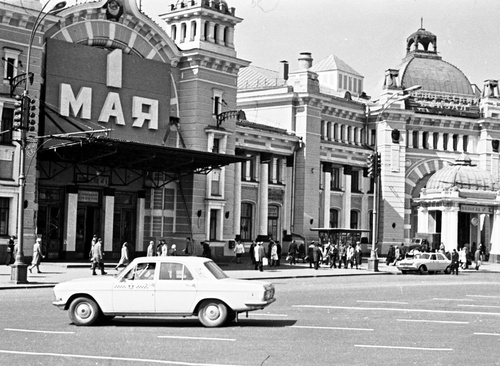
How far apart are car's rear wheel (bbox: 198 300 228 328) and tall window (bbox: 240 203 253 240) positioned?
4256 cm

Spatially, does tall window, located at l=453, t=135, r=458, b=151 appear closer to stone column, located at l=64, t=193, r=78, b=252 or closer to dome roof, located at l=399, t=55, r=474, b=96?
dome roof, located at l=399, t=55, r=474, b=96

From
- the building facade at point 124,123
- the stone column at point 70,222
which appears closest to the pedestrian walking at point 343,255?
the building facade at point 124,123

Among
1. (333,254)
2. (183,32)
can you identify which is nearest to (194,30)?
(183,32)

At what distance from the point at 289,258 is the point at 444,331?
36754mm

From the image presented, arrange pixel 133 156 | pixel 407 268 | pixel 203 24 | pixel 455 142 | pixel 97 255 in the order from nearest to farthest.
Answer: pixel 97 255, pixel 133 156, pixel 407 268, pixel 203 24, pixel 455 142

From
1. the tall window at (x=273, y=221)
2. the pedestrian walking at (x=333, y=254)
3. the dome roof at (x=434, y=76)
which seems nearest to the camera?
the pedestrian walking at (x=333, y=254)

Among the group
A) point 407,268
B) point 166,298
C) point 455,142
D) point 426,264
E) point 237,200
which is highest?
point 455,142

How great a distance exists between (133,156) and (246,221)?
1811 centimetres

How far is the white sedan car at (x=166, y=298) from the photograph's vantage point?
18.9 m

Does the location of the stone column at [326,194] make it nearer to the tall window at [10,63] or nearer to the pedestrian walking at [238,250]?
the pedestrian walking at [238,250]

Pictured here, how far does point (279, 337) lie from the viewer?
56.9 feet

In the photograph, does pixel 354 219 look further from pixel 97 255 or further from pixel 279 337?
pixel 279 337

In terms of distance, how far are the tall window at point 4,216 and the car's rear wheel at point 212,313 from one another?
26355mm

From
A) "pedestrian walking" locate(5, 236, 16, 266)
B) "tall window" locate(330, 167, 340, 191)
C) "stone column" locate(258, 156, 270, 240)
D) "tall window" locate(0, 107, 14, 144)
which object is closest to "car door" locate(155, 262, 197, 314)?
"pedestrian walking" locate(5, 236, 16, 266)
